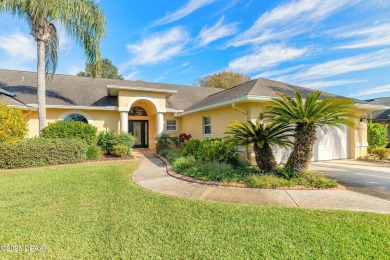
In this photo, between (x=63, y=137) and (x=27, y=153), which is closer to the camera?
(x=27, y=153)

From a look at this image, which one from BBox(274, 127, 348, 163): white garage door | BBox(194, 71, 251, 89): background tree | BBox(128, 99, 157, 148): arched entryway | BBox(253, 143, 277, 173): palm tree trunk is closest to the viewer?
Result: BBox(253, 143, 277, 173): palm tree trunk

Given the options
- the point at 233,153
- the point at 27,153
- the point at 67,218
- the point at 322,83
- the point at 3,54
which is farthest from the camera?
the point at 322,83

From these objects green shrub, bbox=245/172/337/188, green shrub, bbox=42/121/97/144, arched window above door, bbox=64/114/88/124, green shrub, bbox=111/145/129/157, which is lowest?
green shrub, bbox=245/172/337/188

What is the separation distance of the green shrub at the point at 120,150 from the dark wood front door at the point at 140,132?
5623 millimetres

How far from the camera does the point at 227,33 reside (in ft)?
50.8

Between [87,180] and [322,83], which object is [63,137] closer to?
[87,180]

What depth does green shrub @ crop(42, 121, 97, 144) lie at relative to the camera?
→ 474 inches

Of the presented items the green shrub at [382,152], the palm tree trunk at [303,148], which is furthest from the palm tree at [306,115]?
the green shrub at [382,152]

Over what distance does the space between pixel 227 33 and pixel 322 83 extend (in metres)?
9.05

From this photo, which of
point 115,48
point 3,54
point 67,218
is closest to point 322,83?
point 115,48

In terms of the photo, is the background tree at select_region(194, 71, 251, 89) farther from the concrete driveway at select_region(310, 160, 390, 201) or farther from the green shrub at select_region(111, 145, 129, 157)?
the concrete driveway at select_region(310, 160, 390, 201)

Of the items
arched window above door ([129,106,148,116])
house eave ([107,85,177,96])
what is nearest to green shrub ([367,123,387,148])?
house eave ([107,85,177,96])

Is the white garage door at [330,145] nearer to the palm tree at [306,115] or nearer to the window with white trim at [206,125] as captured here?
the palm tree at [306,115]

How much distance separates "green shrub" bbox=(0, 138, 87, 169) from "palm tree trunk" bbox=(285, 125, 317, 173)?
10.9 meters
